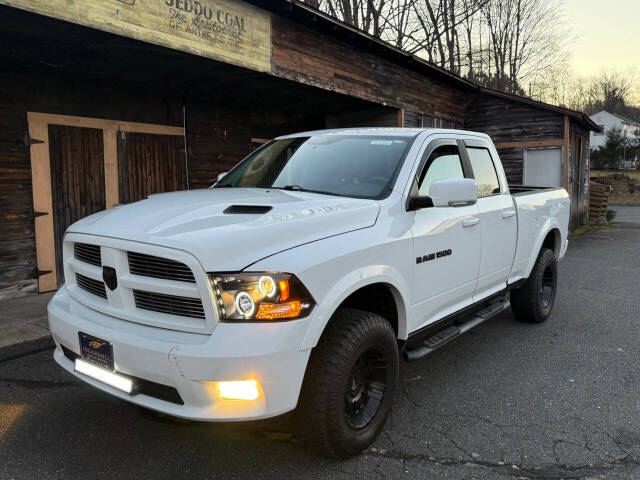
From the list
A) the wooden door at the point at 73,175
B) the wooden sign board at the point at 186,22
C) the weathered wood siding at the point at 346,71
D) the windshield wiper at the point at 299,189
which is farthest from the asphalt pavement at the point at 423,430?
the weathered wood siding at the point at 346,71

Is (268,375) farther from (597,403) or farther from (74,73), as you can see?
(74,73)

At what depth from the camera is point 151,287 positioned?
8.11ft

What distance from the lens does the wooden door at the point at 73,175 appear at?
7.16 metres

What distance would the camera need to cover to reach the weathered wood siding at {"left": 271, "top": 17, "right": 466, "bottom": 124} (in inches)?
292

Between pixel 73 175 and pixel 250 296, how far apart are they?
605 cm

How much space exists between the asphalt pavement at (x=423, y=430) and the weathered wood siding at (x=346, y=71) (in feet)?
15.9

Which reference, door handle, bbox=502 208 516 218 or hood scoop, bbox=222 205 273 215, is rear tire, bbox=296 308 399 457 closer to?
hood scoop, bbox=222 205 273 215

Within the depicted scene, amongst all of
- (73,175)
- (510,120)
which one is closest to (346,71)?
(73,175)

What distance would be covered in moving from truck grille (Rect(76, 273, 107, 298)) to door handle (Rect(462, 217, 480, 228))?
8.10ft

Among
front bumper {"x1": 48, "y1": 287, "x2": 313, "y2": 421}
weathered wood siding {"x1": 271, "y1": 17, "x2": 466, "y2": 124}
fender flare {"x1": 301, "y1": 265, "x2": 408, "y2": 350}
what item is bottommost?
front bumper {"x1": 48, "y1": 287, "x2": 313, "y2": 421}

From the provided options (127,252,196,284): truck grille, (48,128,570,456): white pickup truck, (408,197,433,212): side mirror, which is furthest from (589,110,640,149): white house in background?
(127,252,196,284): truck grille

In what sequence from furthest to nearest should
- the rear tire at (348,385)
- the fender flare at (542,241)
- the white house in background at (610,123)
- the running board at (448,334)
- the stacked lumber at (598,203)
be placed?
the white house in background at (610,123), the stacked lumber at (598,203), the fender flare at (542,241), the running board at (448,334), the rear tire at (348,385)

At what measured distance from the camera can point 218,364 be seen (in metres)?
2.24

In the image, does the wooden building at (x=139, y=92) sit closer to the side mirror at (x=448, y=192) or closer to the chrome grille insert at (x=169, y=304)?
the chrome grille insert at (x=169, y=304)
